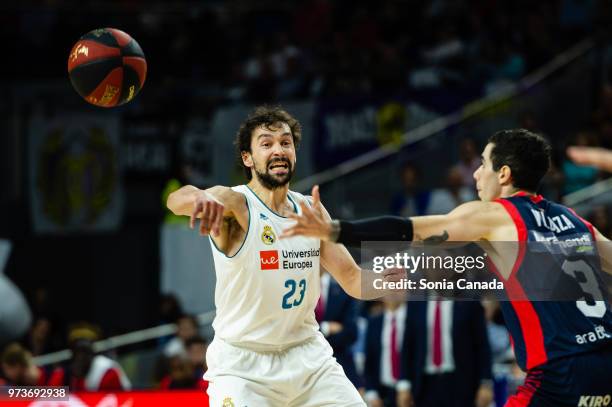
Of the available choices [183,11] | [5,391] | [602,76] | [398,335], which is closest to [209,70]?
[183,11]

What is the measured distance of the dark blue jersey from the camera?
5457 mm

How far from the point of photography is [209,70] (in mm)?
16719

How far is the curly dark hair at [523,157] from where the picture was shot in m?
5.73

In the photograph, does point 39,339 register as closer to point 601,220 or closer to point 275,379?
point 601,220

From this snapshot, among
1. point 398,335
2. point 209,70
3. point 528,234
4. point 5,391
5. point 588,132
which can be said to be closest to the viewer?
point 528,234

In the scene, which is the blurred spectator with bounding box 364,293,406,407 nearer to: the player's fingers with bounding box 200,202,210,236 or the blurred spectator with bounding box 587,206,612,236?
the blurred spectator with bounding box 587,206,612,236

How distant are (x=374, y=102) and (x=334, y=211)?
193 centimetres

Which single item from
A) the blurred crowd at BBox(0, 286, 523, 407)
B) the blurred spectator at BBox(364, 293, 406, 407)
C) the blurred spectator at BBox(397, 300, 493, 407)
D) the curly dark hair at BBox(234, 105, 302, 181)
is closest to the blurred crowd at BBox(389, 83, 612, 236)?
the blurred crowd at BBox(0, 286, 523, 407)

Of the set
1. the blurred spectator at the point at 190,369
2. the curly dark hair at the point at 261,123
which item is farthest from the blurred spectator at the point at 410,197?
the curly dark hair at the point at 261,123

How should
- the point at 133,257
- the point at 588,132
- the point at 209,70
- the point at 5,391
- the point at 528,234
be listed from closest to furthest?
1. the point at 528,234
2. the point at 5,391
3. the point at 588,132
4. the point at 133,257
5. the point at 209,70

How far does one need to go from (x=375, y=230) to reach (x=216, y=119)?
9.37 meters

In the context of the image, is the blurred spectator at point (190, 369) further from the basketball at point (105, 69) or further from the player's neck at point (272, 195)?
the player's neck at point (272, 195)

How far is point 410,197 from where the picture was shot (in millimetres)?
12555

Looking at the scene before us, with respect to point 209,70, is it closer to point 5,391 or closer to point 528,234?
point 5,391
